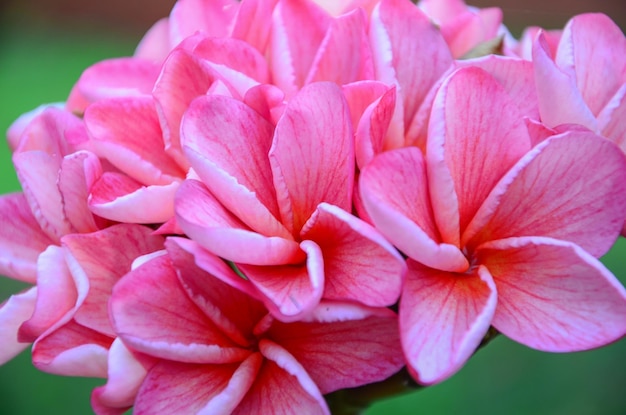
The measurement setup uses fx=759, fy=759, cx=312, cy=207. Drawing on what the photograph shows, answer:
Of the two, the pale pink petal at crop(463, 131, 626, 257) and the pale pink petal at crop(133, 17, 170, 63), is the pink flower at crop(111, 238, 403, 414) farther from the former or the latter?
the pale pink petal at crop(133, 17, 170, 63)

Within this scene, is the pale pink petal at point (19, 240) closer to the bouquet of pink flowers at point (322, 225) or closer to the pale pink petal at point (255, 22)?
the bouquet of pink flowers at point (322, 225)

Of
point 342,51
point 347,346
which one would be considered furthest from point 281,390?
point 342,51

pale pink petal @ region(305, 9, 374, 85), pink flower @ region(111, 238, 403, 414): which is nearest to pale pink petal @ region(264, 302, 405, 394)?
pink flower @ region(111, 238, 403, 414)

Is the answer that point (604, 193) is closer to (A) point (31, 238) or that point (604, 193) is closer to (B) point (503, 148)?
(B) point (503, 148)

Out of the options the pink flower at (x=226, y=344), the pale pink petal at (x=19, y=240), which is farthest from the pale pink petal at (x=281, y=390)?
the pale pink petal at (x=19, y=240)

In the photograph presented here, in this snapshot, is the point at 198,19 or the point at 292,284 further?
the point at 198,19

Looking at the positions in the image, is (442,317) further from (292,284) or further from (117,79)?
(117,79)

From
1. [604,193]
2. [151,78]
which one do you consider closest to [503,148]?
[604,193]

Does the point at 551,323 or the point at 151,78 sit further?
the point at 151,78
